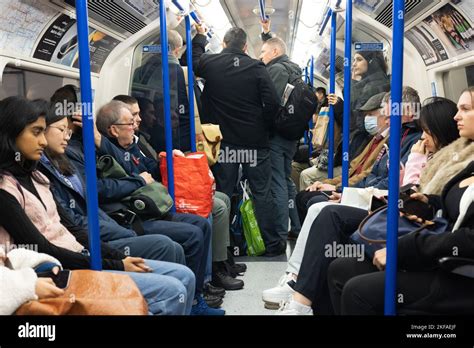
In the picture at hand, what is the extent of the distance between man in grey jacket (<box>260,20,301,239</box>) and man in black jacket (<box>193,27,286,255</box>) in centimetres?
20

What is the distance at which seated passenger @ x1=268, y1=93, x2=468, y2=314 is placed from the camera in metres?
2.80

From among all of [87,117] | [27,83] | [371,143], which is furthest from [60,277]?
[371,143]

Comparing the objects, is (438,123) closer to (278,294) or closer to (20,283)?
(278,294)

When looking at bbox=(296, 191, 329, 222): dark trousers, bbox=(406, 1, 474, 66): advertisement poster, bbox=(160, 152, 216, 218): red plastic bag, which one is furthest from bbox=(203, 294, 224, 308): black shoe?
bbox=(406, 1, 474, 66): advertisement poster

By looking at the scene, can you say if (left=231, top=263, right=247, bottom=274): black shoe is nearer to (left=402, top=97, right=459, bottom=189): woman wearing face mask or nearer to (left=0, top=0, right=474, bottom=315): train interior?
(left=0, top=0, right=474, bottom=315): train interior

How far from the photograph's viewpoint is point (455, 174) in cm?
268

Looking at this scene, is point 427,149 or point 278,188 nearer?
point 427,149

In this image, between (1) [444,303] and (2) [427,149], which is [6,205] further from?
(2) [427,149]

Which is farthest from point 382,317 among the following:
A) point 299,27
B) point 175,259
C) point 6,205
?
point 299,27

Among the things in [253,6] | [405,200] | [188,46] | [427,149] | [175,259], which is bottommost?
[175,259]

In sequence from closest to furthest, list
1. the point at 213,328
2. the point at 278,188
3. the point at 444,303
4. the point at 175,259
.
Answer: the point at 444,303
the point at 213,328
the point at 175,259
the point at 278,188

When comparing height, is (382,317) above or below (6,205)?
below

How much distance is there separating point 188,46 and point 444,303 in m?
2.99

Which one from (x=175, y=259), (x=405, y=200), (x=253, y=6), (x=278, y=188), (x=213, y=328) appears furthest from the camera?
(x=253, y=6)
